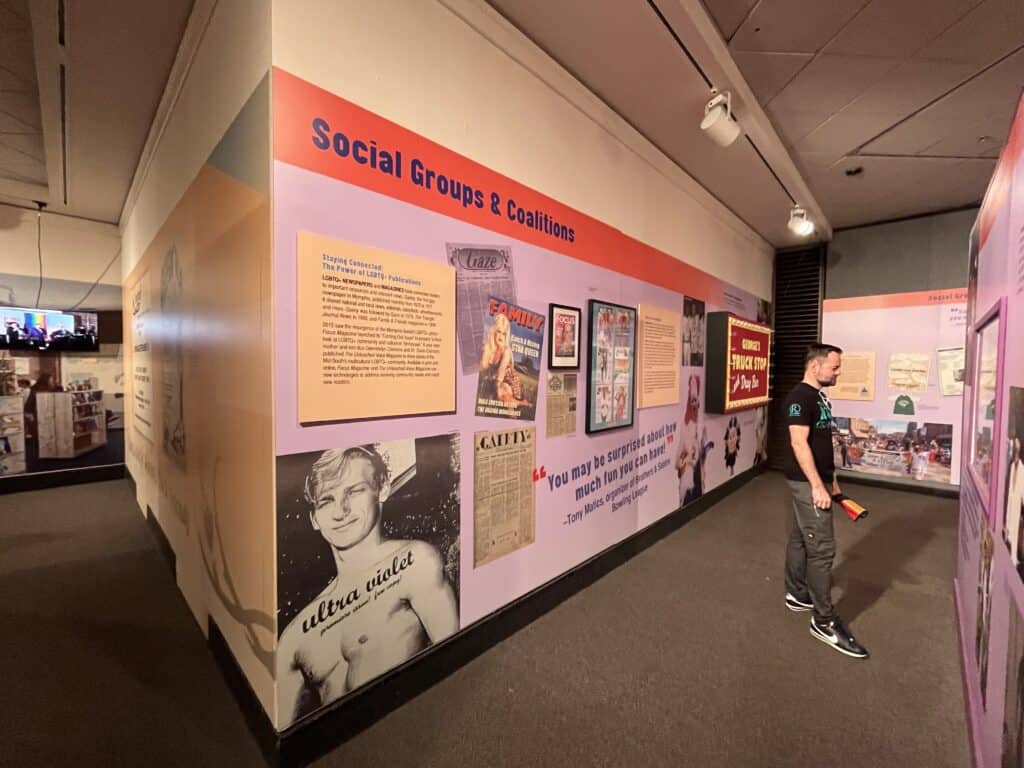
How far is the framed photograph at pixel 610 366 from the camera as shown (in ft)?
8.39

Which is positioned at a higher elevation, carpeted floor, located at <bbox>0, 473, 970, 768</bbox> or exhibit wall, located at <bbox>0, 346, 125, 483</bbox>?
exhibit wall, located at <bbox>0, 346, 125, 483</bbox>

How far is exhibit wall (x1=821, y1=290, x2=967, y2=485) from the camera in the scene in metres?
4.48

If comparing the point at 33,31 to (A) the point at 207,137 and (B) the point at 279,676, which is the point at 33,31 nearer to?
(A) the point at 207,137

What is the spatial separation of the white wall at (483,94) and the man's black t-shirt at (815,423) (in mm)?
1494

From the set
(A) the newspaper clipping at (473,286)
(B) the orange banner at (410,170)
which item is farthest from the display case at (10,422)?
(A) the newspaper clipping at (473,286)

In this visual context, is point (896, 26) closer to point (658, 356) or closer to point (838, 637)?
point (658, 356)

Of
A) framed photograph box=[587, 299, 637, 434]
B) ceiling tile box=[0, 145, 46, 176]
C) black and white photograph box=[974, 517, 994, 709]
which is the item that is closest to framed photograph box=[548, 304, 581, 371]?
framed photograph box=[587, 299, 637, 434]

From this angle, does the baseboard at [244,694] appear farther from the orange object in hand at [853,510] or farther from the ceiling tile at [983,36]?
the ceiling tile at [983,36]

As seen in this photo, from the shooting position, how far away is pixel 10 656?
77.6 inches

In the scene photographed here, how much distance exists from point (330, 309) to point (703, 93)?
2.53 metres

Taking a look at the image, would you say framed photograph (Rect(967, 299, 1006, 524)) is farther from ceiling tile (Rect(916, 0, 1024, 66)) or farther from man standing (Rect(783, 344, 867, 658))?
ceiling tile (Rect(916, 0, 1024, 66))

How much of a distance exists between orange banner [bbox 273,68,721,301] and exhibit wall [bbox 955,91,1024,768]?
5.38 ft

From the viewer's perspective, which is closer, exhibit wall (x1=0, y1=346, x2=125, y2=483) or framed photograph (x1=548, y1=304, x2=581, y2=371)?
framed photograph (x1=548, y1=304, x2=581, y2=371)

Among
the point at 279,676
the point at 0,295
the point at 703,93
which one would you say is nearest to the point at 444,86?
the point at 703,93
